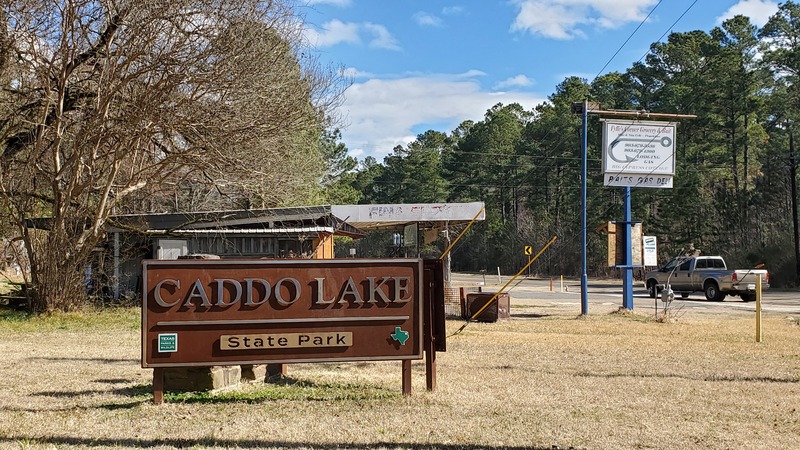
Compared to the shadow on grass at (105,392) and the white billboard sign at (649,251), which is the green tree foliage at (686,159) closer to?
the white billboard sign at (649,251)

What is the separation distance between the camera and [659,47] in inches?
2266

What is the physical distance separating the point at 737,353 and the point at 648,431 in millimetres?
6916

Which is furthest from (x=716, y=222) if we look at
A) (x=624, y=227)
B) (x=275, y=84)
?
(x=275, y=84)

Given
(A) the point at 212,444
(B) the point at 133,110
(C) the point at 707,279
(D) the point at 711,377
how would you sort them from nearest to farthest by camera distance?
(A) the point at 212,444, (D) the point at 711,377, (B) the point at 133,110, (C) the point at 707,279

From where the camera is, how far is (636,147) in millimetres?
22484

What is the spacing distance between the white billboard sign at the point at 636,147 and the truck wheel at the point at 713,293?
9.80 m

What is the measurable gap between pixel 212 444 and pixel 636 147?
18956 millimetres

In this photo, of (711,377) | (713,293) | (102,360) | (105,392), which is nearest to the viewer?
(105,392)

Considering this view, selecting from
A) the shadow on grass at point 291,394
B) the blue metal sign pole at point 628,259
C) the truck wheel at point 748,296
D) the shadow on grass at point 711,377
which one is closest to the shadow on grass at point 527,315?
the blue metal sign pole at point 628,259

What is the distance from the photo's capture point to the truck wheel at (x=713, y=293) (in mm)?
30078

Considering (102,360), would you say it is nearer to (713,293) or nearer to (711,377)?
(711,377)

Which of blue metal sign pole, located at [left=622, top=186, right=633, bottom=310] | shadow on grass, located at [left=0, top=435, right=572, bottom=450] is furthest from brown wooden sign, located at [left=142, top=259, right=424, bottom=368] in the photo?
blue metal sign pole, located at [left=622, top=186, right=633, bottom=310]

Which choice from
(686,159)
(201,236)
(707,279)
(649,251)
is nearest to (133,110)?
(201,236)

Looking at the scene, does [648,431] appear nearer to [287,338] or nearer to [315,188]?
[287,338]
